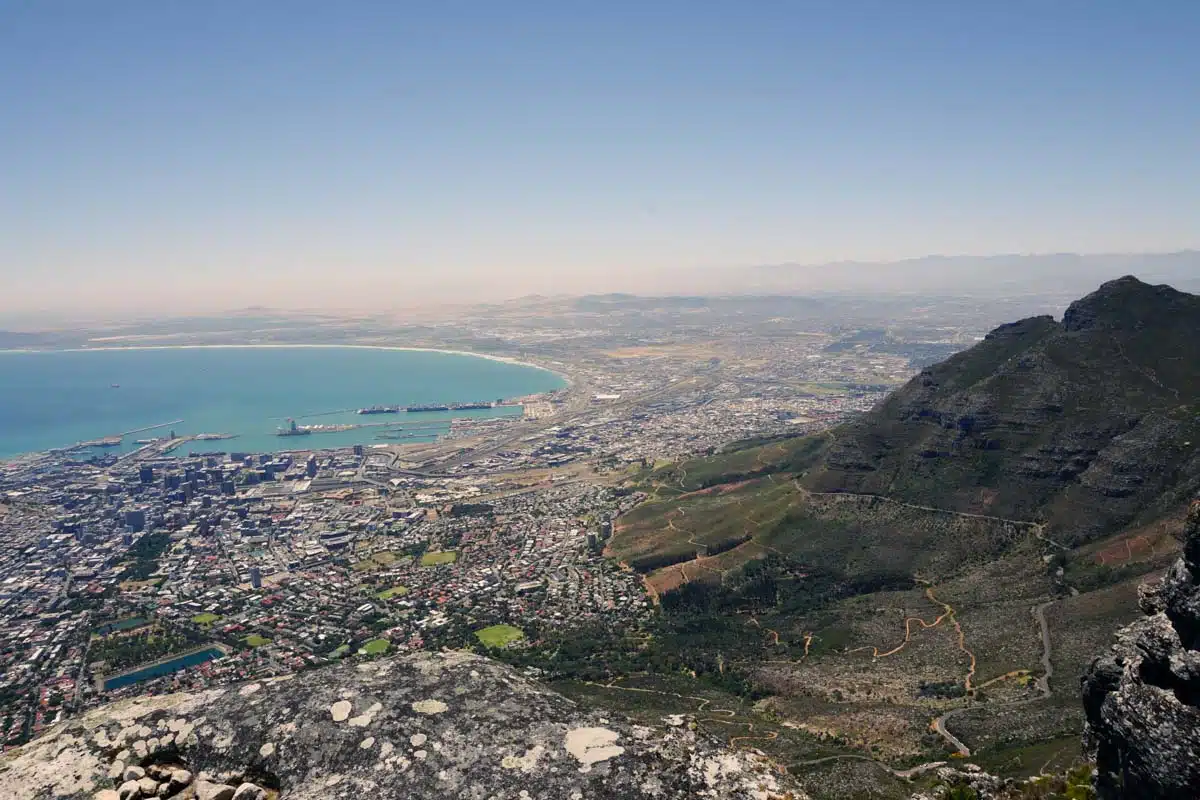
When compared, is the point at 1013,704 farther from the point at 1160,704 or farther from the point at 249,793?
the point at 249,793

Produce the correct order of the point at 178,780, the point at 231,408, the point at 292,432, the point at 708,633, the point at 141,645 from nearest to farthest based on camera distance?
1. the point at 178,780
2. the point at 141,645
3. the point at 708,633
4. the point at 292,432
5. the point at 231,408

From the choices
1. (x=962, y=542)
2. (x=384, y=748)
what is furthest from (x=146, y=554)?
(x=384, y=748)

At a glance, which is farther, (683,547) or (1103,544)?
(683,547)

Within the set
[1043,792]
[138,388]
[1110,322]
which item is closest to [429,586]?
[1043,792]

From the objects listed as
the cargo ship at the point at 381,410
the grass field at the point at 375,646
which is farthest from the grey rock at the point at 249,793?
the cargo ship at the point at 381,410

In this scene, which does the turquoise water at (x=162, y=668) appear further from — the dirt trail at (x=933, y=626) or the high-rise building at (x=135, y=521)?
the dirt trail at (x=933, y=626)

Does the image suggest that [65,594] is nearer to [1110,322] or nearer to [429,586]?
[429,586]
